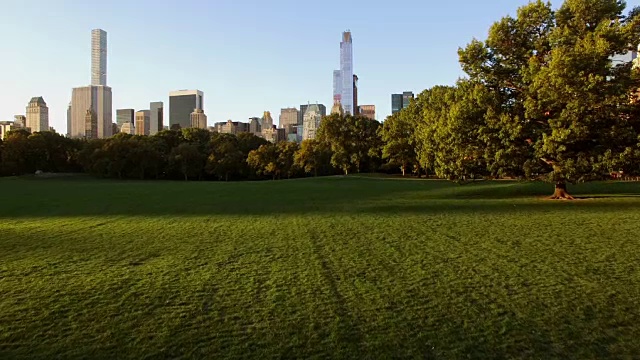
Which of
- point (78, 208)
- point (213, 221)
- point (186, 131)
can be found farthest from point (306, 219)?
point (186, 131)

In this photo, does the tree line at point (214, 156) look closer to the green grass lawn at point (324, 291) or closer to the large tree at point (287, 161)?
the large tree at point (287, 161)

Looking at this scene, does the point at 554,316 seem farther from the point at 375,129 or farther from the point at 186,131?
the point at 186,131

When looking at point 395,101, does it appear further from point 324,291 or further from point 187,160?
point 324,291

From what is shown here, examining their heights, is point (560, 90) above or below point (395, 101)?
below

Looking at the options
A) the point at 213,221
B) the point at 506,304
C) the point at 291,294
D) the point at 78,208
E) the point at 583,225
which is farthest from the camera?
the point at 78,208

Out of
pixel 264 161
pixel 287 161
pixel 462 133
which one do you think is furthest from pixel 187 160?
pixel 462 133
